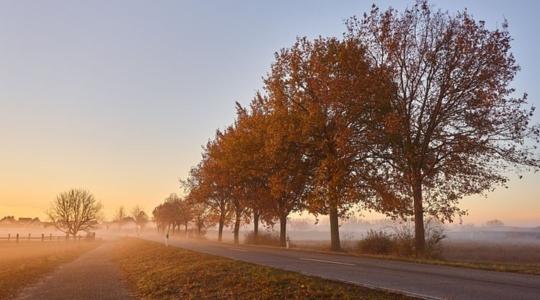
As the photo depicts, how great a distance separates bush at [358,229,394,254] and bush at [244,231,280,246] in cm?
1569

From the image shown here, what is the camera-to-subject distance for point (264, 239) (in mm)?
45312

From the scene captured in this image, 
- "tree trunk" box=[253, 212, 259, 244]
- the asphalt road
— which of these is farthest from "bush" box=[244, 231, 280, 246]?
the asphalt road

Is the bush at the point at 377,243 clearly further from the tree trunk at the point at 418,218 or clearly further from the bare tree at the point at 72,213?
the bare tree at the point at 72,213

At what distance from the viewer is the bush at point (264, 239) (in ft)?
144

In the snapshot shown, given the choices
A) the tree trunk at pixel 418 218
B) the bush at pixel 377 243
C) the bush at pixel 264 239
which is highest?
the tree trunk at pixel 418 218

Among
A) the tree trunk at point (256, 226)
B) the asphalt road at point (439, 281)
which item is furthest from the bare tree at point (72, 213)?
the asphalt road at point (439, 281)

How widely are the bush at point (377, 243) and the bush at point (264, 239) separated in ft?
51.5

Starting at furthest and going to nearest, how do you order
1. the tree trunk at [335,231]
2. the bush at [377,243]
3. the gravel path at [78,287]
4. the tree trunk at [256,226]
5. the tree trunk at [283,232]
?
1. the tree trunk at [256,226]
2. the tree trunk at [283,232]
3. the tree trunk at [335,231]
4. the bush at [377,243]
5. the gravel path at [78,287]

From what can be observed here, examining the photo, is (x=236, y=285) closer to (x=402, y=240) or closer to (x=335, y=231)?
(x=402, y=240)

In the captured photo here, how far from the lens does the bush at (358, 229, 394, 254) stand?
90.2ft

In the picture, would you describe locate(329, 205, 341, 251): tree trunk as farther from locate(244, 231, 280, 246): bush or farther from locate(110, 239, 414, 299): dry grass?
locate(244, 231, 280, 246): bush

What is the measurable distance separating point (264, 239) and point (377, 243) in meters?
19.1

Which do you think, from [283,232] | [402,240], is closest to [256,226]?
[283,232]

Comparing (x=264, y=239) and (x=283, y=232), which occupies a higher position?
(x=283, y=232)
